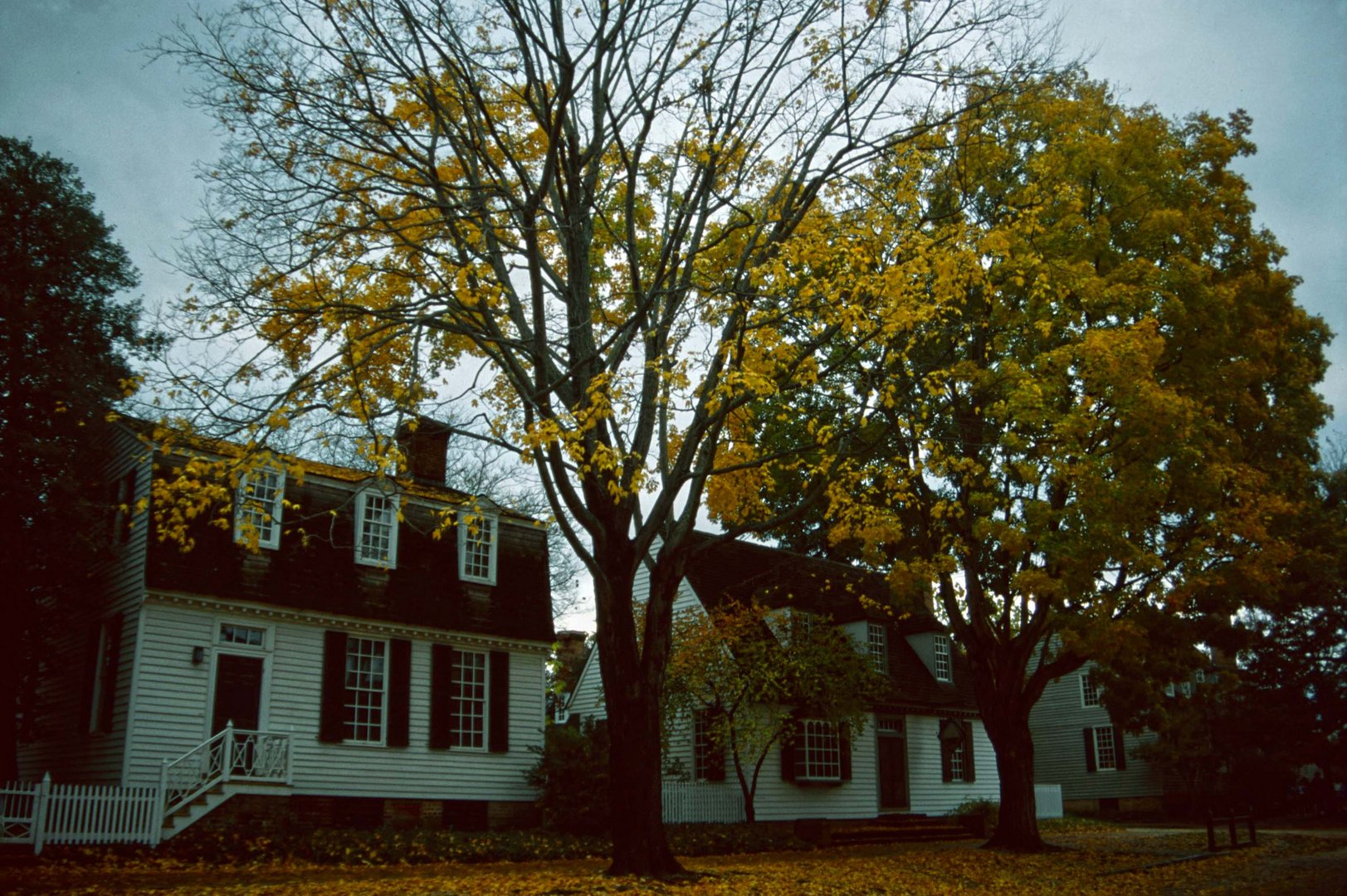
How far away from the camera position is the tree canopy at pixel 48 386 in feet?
59.3

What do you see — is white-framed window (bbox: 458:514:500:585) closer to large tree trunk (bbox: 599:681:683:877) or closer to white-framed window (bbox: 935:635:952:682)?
large tree trunk (bbox: 599:681:683:877)

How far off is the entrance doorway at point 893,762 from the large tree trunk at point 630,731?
17.4 m

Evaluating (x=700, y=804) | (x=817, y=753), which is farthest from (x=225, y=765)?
(x=817, y=753)

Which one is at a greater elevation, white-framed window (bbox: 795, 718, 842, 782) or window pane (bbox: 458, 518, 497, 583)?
window pane (bbox: 458, 518, 497, 583)

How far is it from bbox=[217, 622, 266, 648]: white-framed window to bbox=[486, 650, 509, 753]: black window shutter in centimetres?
515

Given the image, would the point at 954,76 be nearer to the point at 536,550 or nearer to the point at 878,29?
the point at 878,29

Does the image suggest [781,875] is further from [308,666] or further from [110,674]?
[110,674]

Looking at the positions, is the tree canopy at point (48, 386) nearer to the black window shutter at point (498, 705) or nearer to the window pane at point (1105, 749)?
the black window shutter at point (498, 705)

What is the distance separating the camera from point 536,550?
25.2 meters

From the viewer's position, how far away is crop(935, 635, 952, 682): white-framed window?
3167 cm

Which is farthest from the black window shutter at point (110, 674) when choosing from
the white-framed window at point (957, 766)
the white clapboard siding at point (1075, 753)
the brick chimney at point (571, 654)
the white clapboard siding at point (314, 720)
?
the white clapboard siding at point (1075, 753)

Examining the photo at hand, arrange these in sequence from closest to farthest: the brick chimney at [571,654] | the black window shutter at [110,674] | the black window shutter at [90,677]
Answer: the black window shutter at [110,674] < the black window shutter at [90,677] < the brick chimney at [571,654]

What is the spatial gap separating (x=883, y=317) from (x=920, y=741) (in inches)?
824

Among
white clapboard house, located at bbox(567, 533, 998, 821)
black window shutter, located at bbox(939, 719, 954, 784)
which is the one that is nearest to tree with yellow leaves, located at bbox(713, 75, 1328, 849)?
white clapboard house, located at bbox(567, 533, 998, 821)
